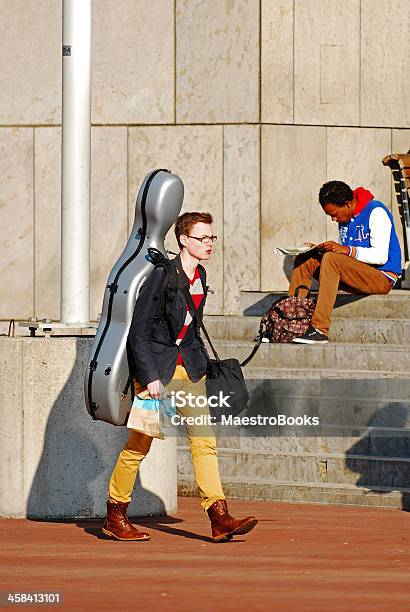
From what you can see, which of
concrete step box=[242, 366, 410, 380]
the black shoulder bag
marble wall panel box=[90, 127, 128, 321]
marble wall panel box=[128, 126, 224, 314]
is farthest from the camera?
marble wall panel box=[90, 127, 128, 321]

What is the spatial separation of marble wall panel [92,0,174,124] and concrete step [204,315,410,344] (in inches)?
98.2

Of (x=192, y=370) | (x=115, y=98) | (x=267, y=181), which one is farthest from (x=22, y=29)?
(x=192, y=370)

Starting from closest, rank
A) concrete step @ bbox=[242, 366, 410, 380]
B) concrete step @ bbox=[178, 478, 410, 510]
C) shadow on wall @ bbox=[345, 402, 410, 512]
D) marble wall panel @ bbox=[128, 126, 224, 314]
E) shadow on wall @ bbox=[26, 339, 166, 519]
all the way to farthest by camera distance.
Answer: shadow on wall @ bbox=[26, 339, 166, 519], concrete step @ bbox=[178, 478, 410, 510], shadow on wall @ bbox=[345, 402, 410, 512], concrete step @ bbox=[242, 366, 410, 380], marble wall panel @ bbox=[128, 126, 224, 314]

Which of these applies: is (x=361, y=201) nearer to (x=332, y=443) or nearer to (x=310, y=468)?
(x=332, y=443)

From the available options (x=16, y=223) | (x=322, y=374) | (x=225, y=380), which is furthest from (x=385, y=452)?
(x=16, y=223)

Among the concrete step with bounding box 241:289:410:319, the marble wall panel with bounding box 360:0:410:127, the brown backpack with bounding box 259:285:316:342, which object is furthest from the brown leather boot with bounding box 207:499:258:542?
the marble wall panel with bounding box 360:0:410:127

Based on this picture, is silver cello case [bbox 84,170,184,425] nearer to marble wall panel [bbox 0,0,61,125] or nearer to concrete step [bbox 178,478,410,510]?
concrete step [bbox 178,478,410,510]

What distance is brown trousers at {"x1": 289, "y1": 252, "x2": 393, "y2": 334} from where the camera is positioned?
40.0 ft

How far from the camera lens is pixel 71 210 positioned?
10.3 m

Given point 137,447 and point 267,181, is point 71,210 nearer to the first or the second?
point 137,447

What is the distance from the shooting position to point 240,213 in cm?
1454

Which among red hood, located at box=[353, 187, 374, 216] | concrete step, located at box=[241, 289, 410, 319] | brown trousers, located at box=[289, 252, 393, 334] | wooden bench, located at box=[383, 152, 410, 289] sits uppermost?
wooden bench, located at box=[383, 152, 410, 289]

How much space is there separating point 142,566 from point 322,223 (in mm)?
7177

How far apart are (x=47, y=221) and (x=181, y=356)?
6.87 meters
